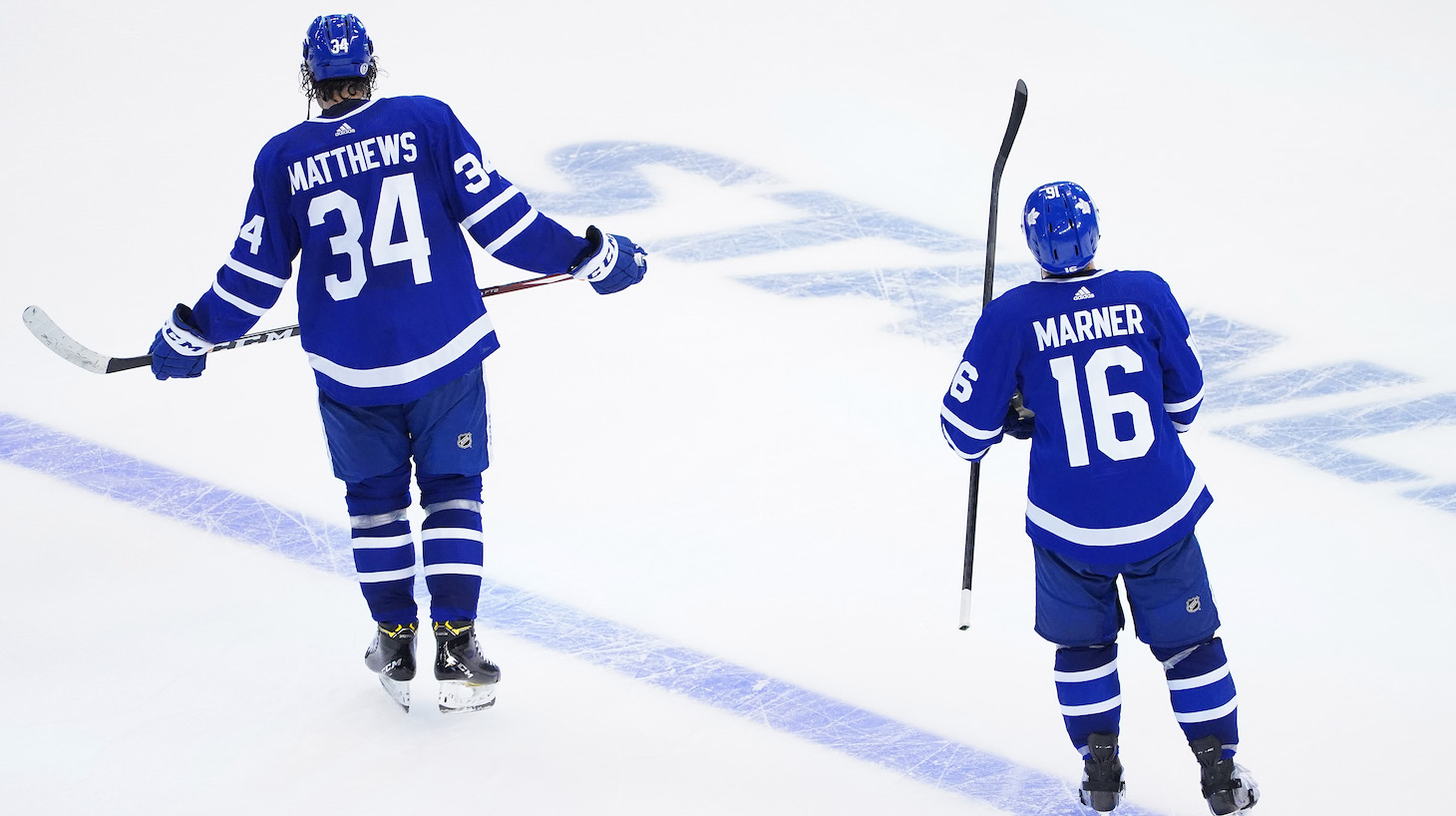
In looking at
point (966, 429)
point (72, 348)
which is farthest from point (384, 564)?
point (966, 429)

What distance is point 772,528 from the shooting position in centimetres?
361

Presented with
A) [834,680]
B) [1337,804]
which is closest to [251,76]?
[834,680]

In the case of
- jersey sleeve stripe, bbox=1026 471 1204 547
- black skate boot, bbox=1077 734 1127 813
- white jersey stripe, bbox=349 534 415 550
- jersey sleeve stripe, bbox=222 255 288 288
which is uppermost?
jersey sleeve stripe, bbox=222 255 288 288

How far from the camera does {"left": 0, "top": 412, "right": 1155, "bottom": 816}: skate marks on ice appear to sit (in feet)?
9.19

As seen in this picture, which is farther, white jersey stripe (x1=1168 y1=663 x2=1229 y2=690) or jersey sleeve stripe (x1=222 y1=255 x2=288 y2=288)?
jersey sleeve stripe (x1=222 y1=255 x2=288 y2=288)

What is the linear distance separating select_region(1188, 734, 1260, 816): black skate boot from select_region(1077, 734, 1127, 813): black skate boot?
0.14 meters

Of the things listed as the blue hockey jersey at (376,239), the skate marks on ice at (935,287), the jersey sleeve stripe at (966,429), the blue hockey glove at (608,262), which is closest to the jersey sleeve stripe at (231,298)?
the blue hockey jersey at (376,239)

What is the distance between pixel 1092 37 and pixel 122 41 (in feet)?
13.2

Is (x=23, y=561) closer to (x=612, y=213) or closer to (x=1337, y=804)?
(x=612, y=213)

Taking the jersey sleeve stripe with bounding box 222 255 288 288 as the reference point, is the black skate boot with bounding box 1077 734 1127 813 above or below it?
below

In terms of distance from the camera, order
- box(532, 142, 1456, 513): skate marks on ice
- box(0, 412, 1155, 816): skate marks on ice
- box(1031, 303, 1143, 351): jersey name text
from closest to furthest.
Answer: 1. box(1031, 303, 1143, 351): jersey name text
2. box(0, 412, 1155, 816): skate marks on ice
3. box(532, 142, 1456, 513): skate marks on ice

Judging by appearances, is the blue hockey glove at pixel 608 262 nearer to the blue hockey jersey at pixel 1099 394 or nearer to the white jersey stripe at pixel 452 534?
the white jersey stripe at pixel 452 534

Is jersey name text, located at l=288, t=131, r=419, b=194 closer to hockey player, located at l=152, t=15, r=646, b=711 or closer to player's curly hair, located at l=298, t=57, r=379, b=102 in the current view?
hockey player, located at l=152, t=15, r=646, b=711

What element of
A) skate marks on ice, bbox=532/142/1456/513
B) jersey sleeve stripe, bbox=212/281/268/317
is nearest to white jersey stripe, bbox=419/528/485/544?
jersey sleeve stripe, bbox=212/281/268/317
